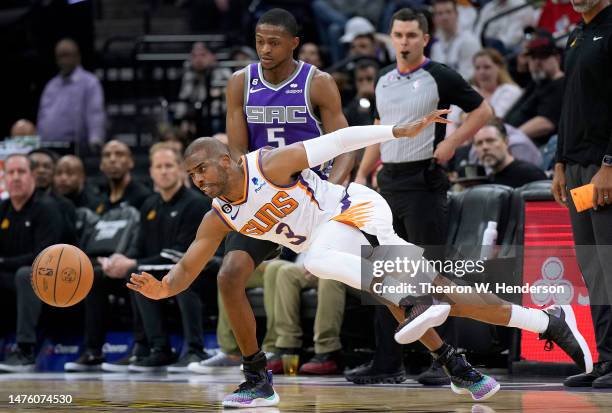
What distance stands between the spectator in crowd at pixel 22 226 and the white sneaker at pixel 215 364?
1936 mm

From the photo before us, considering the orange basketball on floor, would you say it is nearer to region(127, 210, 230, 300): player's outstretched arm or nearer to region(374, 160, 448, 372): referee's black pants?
region(127, 210, 230, 300): player's outstretched arm

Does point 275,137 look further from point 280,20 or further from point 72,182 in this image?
point 72,182

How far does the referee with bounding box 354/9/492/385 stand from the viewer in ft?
24.9

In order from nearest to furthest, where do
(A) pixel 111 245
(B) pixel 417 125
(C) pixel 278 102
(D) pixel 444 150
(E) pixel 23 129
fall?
(B) pixel 417 125, (C) pixel 278 102, (D) pixel 444 150, (A) pixel 111 245, (E) pixel 23 129

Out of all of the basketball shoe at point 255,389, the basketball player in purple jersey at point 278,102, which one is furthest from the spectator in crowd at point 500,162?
the basketball shoe at point 255,389

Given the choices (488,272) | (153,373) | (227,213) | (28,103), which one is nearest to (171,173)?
(153,373)

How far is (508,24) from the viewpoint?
44.2ft

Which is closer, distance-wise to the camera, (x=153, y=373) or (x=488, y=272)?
(x=488, y=272)

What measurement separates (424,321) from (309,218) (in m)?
0.88

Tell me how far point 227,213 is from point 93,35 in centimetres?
1104

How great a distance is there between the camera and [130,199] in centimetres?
1114

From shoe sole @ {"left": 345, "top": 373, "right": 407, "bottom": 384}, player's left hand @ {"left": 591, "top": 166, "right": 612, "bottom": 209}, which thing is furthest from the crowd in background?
player's left hand @ {"left": 591, "top": 166, "right": 612, "bottom": 209}

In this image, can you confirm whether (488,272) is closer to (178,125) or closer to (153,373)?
(153,373)

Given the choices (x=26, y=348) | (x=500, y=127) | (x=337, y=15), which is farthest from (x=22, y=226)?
(x=337, y=15)
